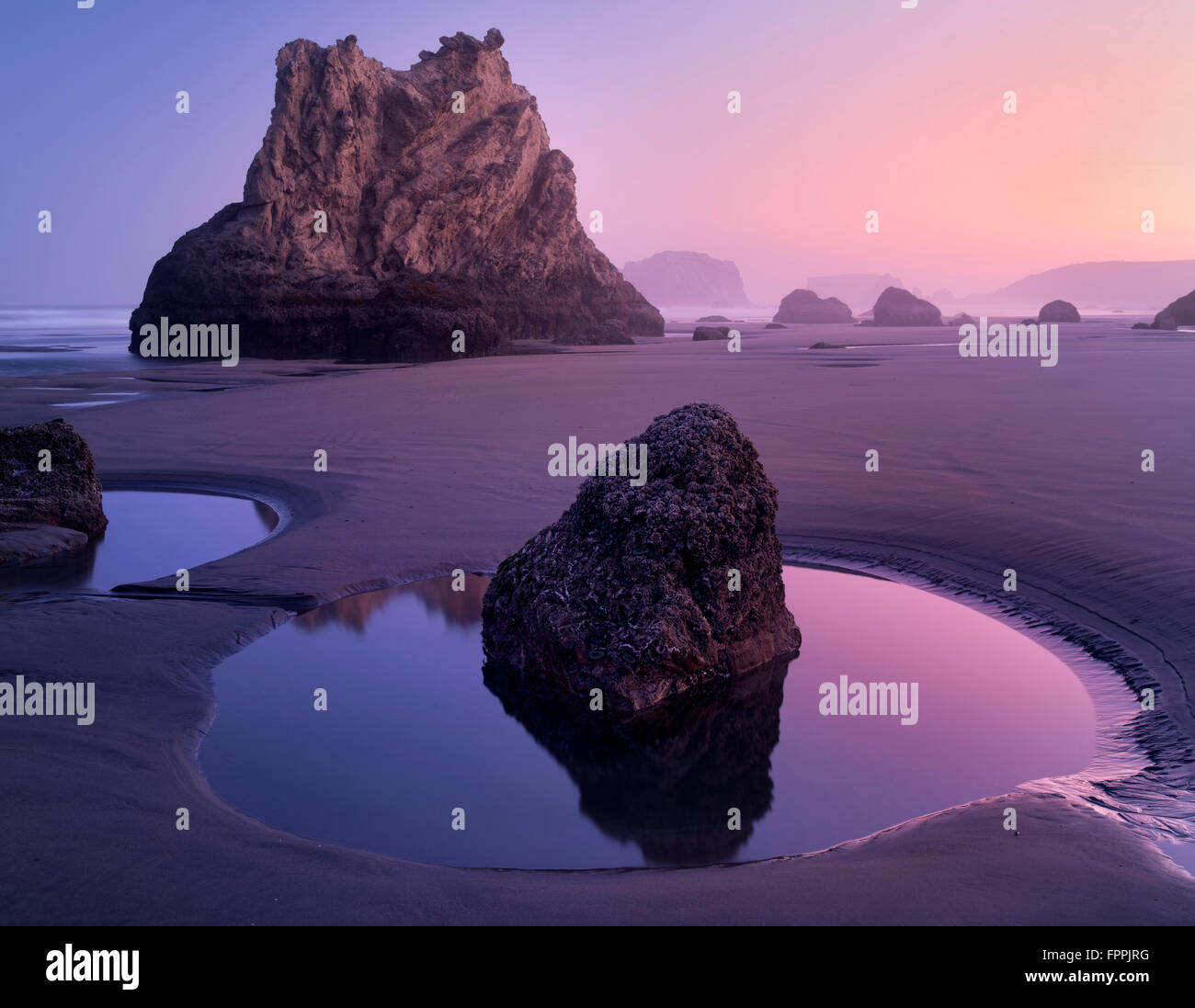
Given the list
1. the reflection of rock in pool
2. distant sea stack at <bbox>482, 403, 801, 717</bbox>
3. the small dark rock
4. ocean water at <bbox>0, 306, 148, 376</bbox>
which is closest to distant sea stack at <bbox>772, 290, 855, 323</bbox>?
ocean water at <bbox>0, 306, 148, 376</bbox>

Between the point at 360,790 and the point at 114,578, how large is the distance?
15.1ft

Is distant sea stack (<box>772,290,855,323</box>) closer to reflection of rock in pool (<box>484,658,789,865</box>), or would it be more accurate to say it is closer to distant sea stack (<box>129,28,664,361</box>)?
distant sea stack (<box>129,28,664,361</box>)

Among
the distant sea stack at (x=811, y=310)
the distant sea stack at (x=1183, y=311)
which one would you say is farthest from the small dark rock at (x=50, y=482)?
the distant sea stack at (x=811, y=310)

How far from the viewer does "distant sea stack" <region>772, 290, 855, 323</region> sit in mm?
77312

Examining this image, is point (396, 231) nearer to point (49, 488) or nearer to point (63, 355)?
point (63, 355)

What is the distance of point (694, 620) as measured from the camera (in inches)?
207

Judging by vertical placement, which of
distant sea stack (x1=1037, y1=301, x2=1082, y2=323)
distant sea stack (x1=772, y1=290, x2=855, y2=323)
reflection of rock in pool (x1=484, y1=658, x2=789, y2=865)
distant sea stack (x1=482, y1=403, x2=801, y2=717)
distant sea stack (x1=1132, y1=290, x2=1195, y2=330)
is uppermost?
distant sea stack (x1=772, y1=290, x2=855, y2=323)

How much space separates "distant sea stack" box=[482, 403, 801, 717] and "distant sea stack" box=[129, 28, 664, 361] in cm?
2583

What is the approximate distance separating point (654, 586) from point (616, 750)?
1.04 meters

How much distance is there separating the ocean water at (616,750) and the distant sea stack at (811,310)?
2924 inches

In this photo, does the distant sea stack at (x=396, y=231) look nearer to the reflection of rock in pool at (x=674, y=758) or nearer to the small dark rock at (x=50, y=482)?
the small dark rock at (x=50, y=482)

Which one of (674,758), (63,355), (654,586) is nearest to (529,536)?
(654,586)

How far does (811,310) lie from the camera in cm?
7819

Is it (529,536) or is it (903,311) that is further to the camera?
(903,311)
